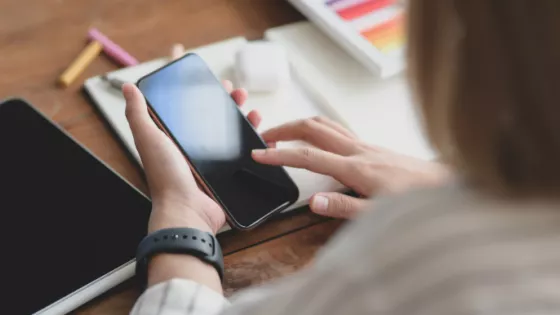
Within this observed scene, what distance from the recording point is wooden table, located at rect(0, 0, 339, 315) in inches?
26.3

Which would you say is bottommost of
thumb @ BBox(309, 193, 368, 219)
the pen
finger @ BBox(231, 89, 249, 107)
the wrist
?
thumb @ BBox(309, 193, 368, 219)

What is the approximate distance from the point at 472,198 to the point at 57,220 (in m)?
0.41

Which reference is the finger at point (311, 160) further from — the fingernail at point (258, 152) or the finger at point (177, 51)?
the finger at point (177, 51)

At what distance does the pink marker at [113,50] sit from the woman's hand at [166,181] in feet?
0.50

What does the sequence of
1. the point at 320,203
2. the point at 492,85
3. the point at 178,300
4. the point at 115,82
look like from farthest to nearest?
the point at 115,82, the point at 320,203, the point at 178,300, the point at 492,85

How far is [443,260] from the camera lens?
→ 0.35 meters

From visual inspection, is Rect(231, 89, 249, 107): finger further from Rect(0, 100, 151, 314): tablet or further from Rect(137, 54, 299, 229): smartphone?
Rect(0, 100, 151, 314): tablet

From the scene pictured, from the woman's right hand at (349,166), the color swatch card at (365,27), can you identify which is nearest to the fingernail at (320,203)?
the woman's right hand at (349,166)

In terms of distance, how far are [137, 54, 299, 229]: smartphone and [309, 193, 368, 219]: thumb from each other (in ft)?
0.09

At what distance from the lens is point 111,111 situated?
0.77 m

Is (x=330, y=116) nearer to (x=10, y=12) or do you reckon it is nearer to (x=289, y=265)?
(x=289, y=265)

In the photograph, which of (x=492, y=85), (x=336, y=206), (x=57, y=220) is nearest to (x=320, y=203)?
(x=336, y=206)

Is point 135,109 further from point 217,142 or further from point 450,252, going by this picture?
point 450,252

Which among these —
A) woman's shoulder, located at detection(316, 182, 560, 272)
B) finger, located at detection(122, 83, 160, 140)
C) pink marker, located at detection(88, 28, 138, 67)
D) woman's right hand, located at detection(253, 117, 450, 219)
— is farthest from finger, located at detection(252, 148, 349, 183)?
woman's shoulder, located at detection(316, 182, 560, 272)
